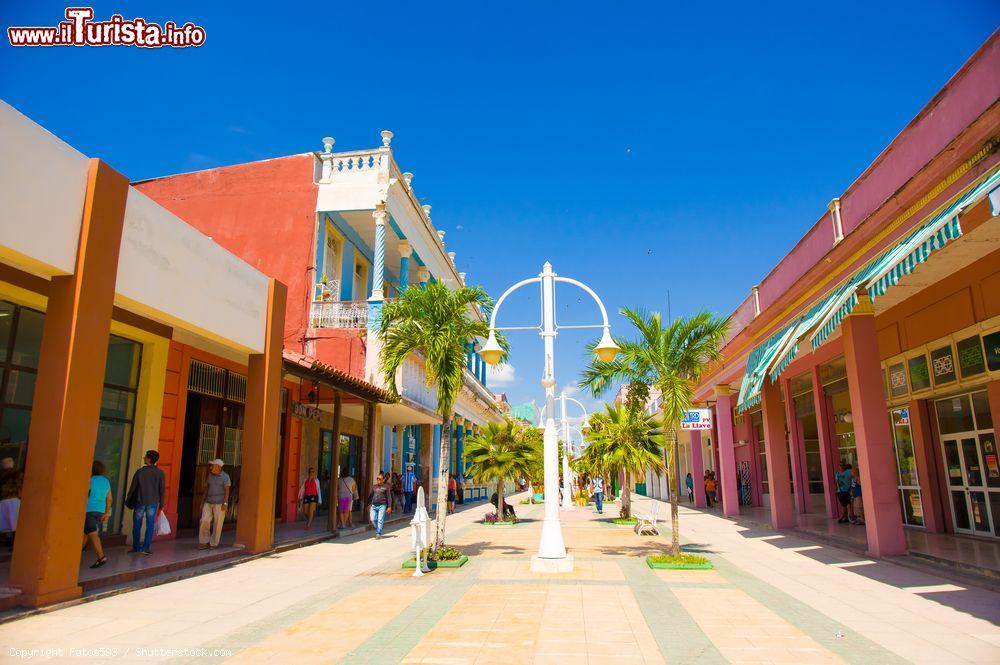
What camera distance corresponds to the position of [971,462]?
11.9 metres

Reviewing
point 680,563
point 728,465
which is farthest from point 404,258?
point 680,563

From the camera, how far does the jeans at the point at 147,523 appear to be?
32.0 ft

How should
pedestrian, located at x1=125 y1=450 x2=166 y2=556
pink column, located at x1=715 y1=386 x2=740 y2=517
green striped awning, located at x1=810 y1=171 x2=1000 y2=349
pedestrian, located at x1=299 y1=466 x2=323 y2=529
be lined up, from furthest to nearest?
pink column, located at x1=715 y1=386 x2=740 y2=517
pedestrian, located at x1=299 y1=466 x2=323 y2=529
pedestrian, located at x1=125 y1=450 x2=166 y2=556
green striped awning, located at x1=810 y1=171 x2=1000 y2=349

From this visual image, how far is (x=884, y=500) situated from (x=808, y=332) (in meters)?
3.08

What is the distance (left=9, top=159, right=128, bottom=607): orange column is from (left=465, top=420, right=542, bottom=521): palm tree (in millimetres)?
13705

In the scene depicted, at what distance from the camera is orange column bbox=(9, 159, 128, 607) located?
6.73 meters

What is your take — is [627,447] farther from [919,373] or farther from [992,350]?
[992,350]

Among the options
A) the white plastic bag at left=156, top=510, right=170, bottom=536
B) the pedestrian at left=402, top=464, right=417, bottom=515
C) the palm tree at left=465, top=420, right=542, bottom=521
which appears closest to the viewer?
the white plastic bag at left=156, top=510, right=170, bottom=536

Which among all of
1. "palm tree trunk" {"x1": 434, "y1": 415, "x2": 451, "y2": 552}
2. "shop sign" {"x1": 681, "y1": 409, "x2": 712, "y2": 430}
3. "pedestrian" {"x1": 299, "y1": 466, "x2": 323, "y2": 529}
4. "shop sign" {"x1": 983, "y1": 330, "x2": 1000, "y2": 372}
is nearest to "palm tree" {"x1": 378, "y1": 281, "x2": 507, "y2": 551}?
"palm tree trunk" {"x1": 434, "y1": 415, "x2": 451, "y2": 552}

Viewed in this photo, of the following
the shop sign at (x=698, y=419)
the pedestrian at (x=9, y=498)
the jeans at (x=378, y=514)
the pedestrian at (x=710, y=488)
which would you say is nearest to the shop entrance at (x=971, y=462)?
the shop sign at (x=698, y=419)

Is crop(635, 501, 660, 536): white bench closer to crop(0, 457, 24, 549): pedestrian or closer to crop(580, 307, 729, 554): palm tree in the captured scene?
crop(580, 307, 729, 554): palm tree

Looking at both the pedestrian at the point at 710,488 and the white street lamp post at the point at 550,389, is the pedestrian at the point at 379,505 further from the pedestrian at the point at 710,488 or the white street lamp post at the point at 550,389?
the pedestrian at the point at 710,488

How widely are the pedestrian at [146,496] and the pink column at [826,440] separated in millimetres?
14921

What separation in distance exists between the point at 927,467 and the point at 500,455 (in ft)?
37.6
